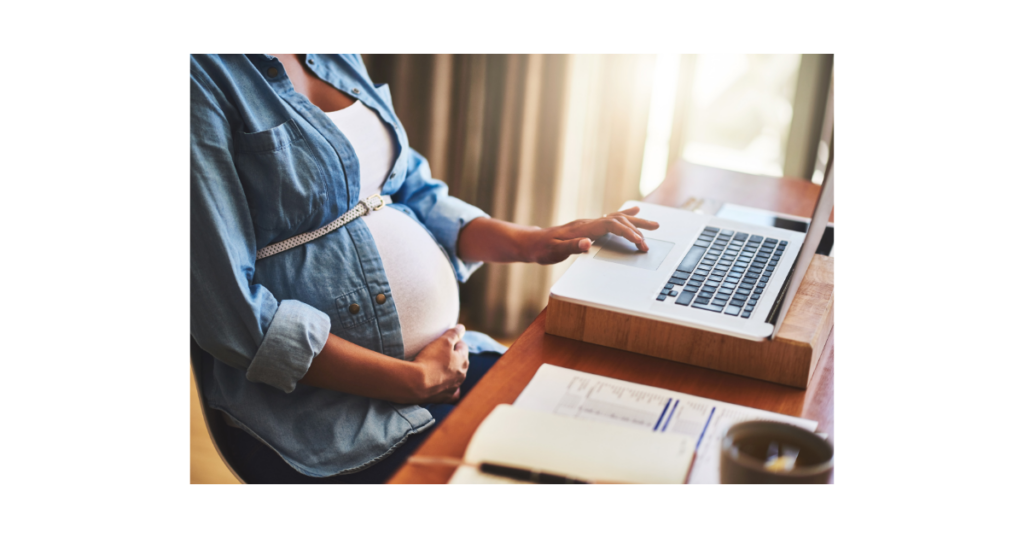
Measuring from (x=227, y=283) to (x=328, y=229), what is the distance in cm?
18

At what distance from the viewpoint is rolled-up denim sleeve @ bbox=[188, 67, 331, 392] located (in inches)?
30.7

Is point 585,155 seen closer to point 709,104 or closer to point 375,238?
point 709,104

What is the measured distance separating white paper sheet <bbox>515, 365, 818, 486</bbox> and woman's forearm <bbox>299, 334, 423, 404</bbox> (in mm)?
278

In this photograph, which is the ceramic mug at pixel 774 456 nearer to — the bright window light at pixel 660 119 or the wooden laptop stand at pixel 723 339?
the wooden laptop stand at pixel 723 339

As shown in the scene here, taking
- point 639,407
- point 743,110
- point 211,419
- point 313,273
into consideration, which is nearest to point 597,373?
point 639,407

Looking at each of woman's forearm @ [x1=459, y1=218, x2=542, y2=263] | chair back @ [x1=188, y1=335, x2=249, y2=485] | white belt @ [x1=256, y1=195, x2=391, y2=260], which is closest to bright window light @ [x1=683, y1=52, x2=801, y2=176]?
woman's forearm @ [x1=459, y1=218, x2=542, y2=263]

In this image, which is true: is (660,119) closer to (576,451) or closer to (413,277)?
(413,277)

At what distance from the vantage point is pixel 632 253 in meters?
0.90

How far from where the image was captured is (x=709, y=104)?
2188mm

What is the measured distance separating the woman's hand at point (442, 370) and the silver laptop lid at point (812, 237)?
450 mm
